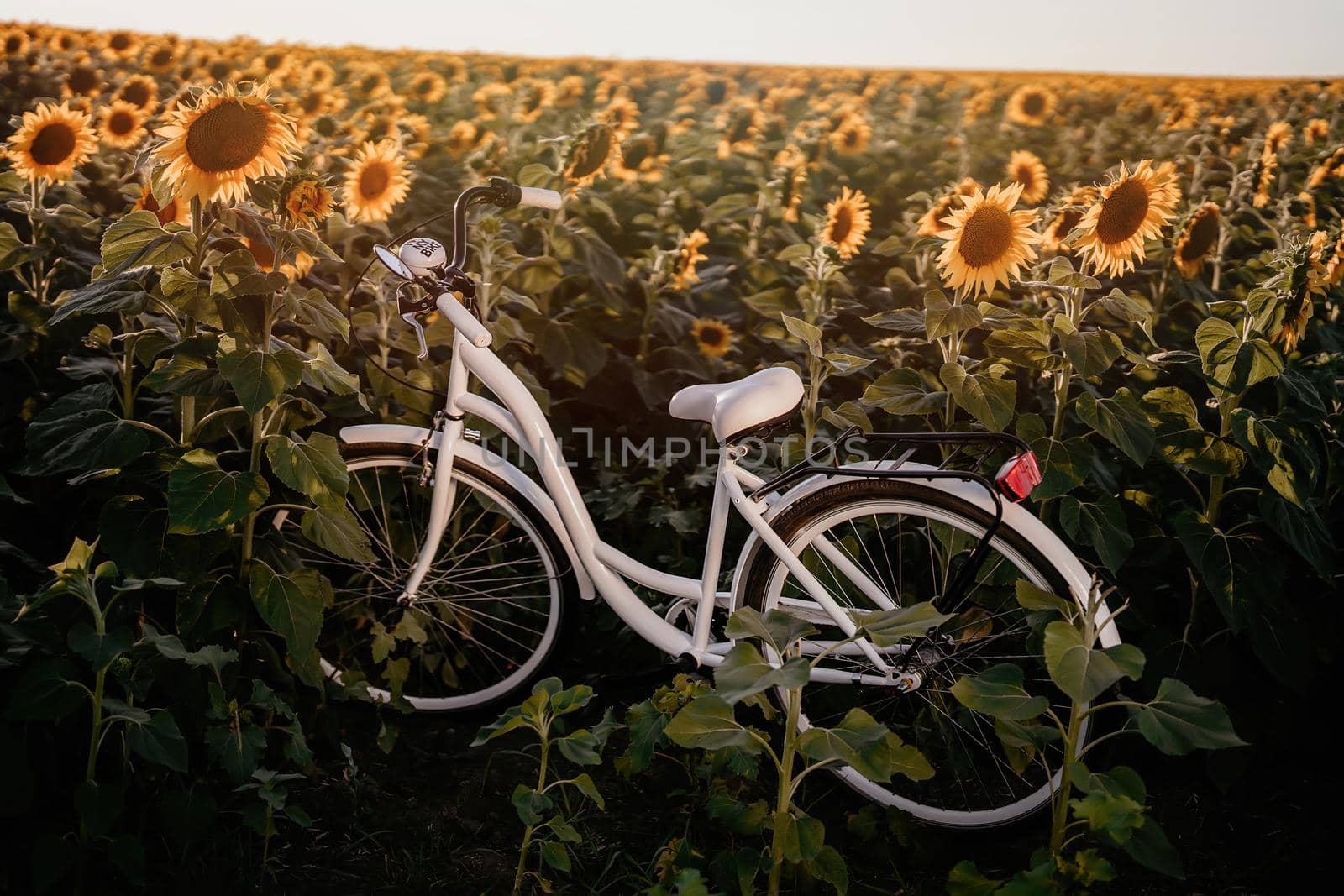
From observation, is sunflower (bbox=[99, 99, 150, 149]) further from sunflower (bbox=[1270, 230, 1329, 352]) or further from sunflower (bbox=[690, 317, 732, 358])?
sunflower (bbox=[1270, 230, 1329, 352])

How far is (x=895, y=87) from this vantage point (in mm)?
14188

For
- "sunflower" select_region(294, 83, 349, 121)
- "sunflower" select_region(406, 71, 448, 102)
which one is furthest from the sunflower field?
"sunflower" select_region(406, 71, 448, 102)

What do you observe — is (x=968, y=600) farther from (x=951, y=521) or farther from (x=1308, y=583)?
(x=1308, y=583)

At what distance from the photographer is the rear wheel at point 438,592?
3125 millimetres

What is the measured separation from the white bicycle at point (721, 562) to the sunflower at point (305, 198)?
0.17 m

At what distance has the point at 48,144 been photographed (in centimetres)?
359

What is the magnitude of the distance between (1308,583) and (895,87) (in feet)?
40.5

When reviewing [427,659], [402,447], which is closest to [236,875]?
[427,659]

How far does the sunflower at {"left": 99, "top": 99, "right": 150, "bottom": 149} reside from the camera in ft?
15.1

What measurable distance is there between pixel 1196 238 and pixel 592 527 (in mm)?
2559

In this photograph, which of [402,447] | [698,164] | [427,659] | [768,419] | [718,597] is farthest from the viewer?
[698,164]

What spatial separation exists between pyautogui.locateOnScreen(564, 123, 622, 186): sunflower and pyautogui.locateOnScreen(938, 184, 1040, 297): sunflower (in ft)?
5.13

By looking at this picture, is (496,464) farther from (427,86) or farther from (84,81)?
(84,81)

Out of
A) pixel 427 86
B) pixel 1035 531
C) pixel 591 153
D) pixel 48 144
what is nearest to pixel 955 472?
pixel 1035 531
